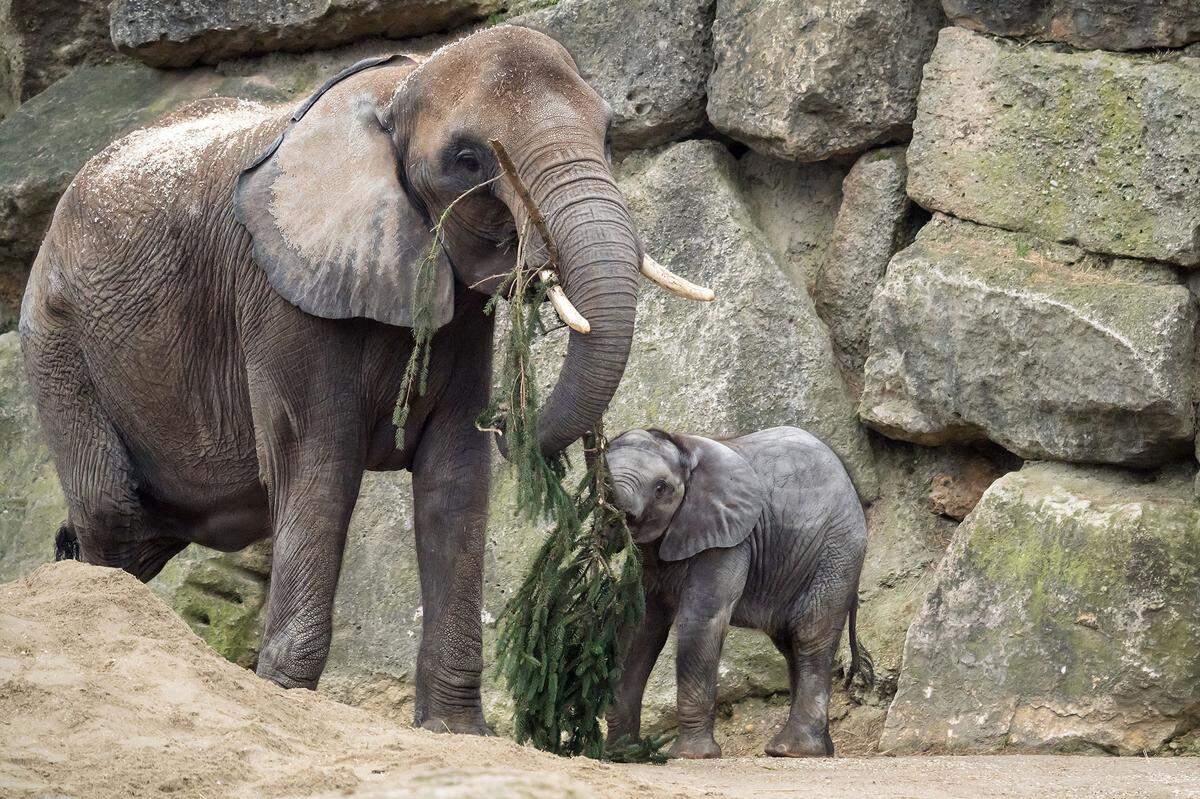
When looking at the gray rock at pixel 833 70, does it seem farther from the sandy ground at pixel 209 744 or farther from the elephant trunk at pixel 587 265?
the sandy ground at pixel 209 744

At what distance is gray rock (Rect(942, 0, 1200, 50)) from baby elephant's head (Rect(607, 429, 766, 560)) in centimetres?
238

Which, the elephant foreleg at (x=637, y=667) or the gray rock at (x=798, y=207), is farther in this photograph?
the gray rock at (x=798, y=207)

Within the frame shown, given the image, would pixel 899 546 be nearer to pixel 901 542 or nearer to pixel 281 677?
pixel 901 542

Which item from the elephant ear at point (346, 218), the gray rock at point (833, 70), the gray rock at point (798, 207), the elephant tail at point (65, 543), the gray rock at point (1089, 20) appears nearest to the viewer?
the elephant ear at point (346, 218)

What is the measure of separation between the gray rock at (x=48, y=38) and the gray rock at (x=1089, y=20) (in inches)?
203

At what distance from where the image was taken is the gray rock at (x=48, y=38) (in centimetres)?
1055

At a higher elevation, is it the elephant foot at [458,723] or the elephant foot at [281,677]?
the elephant foot at [281,677]

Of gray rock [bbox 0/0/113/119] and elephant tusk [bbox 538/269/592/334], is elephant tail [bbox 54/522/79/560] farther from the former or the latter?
gray rock [bbox 0/0/113/119]

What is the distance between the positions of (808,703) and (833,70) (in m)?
2.88

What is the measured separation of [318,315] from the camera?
240 inches

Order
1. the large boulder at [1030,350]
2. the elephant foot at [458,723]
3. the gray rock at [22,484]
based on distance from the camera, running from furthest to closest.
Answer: the gray rock at [22,484]
the large boulder at [1030,350]
the elephant foot at [458,723]

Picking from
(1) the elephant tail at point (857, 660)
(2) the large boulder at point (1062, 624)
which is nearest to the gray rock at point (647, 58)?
(2) the large boulder at point (1062, 624)

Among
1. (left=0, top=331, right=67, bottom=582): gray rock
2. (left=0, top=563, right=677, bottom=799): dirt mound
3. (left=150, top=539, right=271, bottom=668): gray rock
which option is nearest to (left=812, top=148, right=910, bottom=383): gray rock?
(left=150, top=539, right=271, bottom=668): gray rock

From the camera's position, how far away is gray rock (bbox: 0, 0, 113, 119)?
1055 cm
